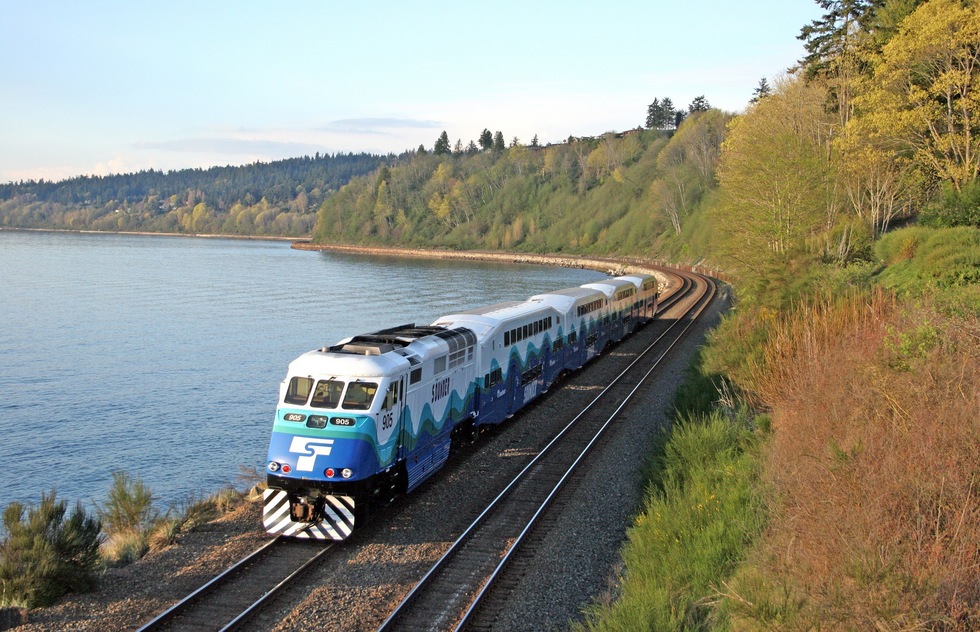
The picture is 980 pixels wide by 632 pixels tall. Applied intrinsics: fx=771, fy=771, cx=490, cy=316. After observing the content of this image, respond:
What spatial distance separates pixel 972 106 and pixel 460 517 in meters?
28.1

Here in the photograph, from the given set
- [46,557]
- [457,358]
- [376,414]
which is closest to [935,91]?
[457,358]

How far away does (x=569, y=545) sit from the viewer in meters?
15.2

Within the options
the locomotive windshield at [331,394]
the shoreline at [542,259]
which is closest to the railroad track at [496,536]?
the locomotive windshield at [331,394]

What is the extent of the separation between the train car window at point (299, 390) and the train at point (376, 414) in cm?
2

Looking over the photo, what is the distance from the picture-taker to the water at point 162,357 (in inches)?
1094

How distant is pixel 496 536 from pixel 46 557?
8.04 m

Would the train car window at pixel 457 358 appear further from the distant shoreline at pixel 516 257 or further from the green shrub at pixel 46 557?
the distant shoreline at pixel 516 257

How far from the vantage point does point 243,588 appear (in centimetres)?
1320

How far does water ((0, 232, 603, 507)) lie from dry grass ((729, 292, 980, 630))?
62.4 ft

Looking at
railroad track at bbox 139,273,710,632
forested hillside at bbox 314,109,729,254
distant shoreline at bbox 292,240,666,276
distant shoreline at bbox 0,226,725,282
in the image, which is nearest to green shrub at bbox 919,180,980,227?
railroad track at bbox 139,273,710,632

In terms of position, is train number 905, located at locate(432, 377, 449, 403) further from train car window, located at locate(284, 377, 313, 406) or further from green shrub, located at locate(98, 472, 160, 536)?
green shrub, located at locate(98, 472, 160, 536)

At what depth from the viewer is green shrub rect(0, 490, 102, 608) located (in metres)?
12.7

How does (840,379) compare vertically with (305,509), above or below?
above

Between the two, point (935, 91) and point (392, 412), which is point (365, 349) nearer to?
point (392, 412)
